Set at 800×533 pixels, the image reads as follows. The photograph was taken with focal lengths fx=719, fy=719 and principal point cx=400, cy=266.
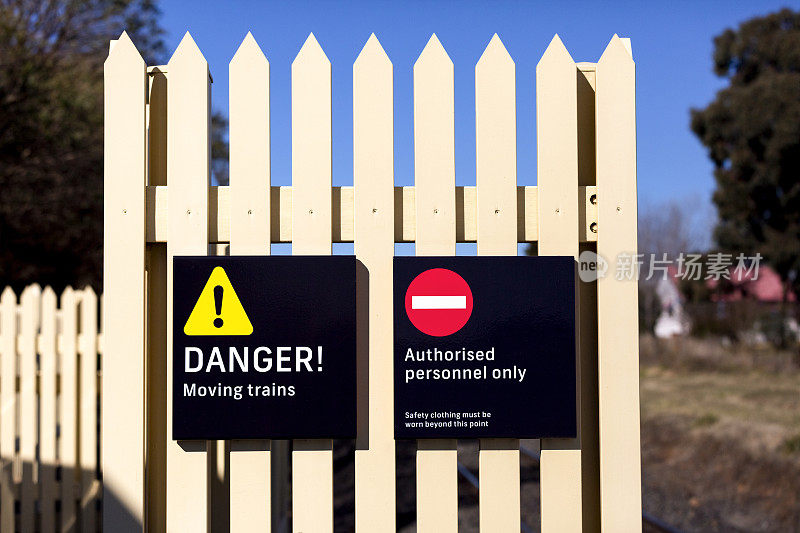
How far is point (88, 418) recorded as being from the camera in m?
6.15

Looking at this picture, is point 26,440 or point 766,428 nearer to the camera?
point 26,440

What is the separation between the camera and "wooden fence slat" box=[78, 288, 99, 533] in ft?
20.1

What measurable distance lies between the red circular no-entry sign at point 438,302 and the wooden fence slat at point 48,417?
4361mm

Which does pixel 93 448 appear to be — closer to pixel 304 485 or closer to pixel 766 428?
pixel 304 485

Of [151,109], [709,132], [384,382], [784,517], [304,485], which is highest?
[709,132]

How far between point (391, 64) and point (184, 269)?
123 centimetres

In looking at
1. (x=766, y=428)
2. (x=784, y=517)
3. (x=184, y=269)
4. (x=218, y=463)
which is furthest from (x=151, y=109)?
(x=766, y=428)

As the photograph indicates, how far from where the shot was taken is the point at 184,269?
9.86 ft

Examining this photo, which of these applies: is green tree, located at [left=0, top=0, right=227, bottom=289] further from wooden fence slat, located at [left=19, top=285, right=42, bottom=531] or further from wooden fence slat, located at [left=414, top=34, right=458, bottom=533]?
wooden fence slat, located at [left=414, top=34, right=458, bottom=533]

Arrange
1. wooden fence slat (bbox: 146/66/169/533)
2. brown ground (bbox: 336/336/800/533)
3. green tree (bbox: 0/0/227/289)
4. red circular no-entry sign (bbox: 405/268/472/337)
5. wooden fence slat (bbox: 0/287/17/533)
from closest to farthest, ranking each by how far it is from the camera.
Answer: red circular no-entry sign (bbox: 405/268/472/337) → wooden fence slat (bbox: 146/66/169/533) → wooden fence slat (bbox: 0/287/17/533) → brown ground (bbox: 336/336/800/533) → green tree (bbox: 0/0/227/289)

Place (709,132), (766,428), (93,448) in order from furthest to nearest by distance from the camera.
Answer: (709,132) → (766,428) → (93,448)

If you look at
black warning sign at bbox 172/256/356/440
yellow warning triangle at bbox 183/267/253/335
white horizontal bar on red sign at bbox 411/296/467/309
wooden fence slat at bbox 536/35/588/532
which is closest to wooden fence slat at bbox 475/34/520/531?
wooden fence slat at bbox 536/35/588/532

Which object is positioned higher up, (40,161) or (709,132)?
(709,132)

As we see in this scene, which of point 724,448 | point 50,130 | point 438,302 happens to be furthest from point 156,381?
point 50,130
